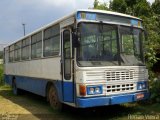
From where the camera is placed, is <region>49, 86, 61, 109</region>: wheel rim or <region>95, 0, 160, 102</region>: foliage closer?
<region>49, 86, 61, 109</region>: wheel rim

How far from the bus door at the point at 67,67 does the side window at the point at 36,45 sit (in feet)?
8.73

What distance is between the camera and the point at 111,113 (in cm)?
1029

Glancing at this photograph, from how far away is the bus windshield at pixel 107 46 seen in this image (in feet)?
28.9

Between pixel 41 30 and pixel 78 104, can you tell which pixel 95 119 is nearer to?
pixel 78 104

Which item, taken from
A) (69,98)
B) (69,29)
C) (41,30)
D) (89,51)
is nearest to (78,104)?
(69,98)

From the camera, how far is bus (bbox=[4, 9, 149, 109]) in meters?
8.69

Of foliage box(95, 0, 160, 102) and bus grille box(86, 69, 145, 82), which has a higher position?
foliage box(95, 0, 160, 102)

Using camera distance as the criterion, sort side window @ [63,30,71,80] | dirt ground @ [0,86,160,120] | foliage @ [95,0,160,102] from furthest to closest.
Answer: foliage @ [95,0,160,102], dirt ground @ [0,86,160,120], side window @ [63,30,71,80]

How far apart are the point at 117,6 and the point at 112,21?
15825mm

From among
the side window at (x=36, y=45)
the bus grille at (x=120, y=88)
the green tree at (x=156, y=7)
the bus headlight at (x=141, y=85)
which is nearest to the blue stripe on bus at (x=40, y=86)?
the side window at (x=36, y=45)

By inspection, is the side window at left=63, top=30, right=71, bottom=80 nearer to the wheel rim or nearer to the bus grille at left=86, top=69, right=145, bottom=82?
the bus grille at left=86, top=69, right=145, bottom=82

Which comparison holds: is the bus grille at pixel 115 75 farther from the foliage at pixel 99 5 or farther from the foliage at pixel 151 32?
the foliage at pixel 99 5

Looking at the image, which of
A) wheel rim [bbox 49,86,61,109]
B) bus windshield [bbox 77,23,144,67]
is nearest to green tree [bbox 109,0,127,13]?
bus windshield [bbox 77,23,144,67]

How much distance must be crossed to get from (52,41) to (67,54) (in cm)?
152
